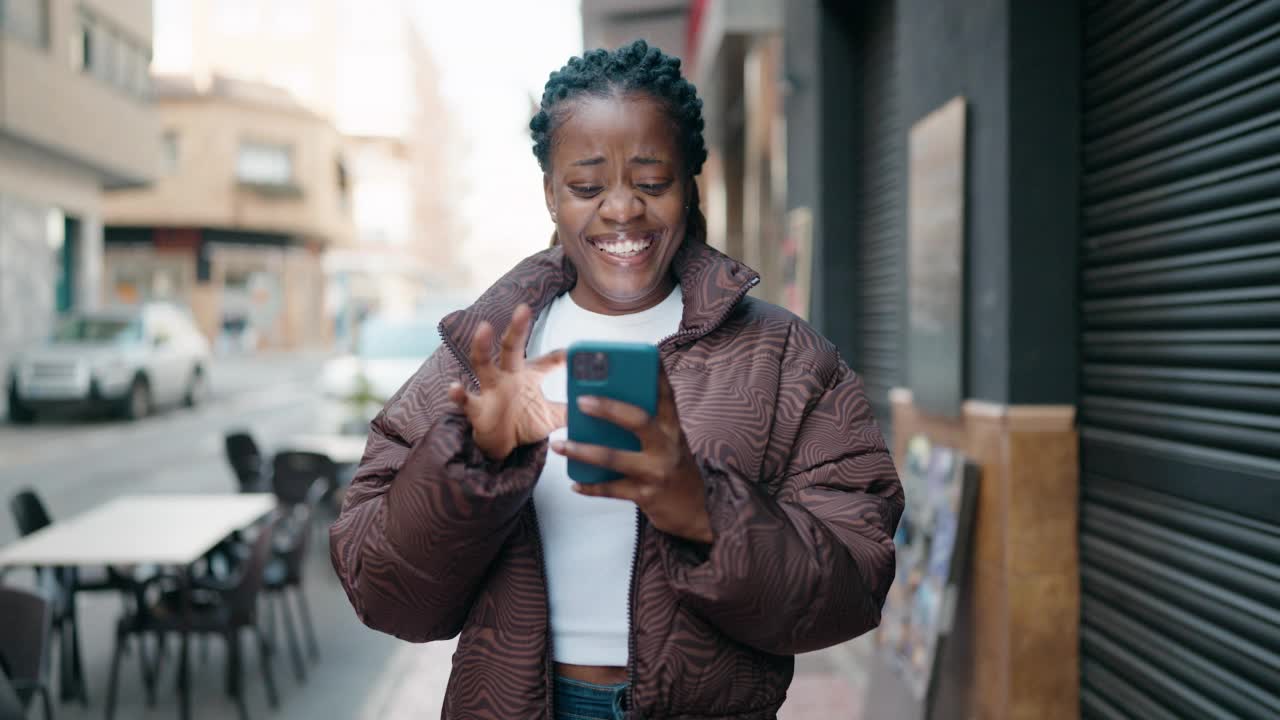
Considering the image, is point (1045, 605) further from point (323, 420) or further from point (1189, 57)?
point (323, 420)

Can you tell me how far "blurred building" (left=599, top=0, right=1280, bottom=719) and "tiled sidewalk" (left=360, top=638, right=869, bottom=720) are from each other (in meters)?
0.29

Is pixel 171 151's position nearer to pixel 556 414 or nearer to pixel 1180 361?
pixel 1180 361

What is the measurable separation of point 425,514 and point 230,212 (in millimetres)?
37170

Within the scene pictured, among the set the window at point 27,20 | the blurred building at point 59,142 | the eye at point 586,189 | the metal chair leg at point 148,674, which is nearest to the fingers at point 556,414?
the eye at point 586,189

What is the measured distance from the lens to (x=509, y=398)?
1236 mm

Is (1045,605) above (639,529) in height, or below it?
below

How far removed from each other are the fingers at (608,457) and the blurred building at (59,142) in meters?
15.5

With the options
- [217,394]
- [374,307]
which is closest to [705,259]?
[217,394]

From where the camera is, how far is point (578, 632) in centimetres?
149

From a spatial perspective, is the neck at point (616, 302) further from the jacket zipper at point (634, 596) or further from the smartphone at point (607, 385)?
the smartphone at point (607, 385)

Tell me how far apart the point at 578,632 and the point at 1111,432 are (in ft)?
7.49

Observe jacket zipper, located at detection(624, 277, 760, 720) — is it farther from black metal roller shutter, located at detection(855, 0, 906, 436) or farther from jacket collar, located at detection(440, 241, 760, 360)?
black metal roller shutter, located at detection(855, 0, 906, 436)

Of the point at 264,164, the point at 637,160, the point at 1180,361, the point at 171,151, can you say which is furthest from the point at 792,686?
the point at 264,164

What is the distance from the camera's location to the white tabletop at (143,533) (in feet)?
14.0
